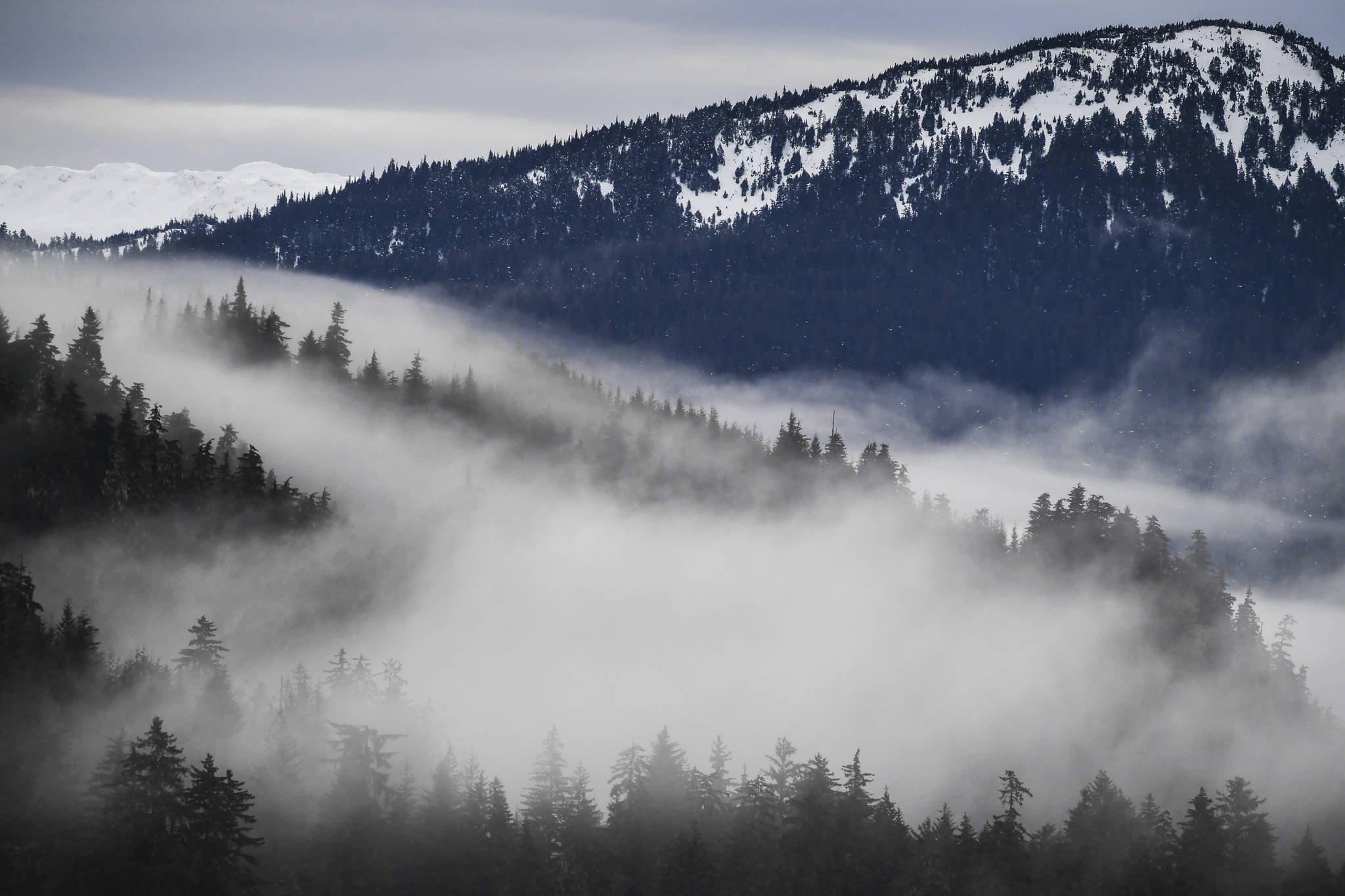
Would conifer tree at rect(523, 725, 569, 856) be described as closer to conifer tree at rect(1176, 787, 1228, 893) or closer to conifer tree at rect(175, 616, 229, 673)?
conifer tree at rect(175, 616, 229, 673)

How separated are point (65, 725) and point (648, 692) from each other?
9102cm

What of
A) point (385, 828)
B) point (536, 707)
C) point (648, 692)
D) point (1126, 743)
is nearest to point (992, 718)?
point (1126, 743)

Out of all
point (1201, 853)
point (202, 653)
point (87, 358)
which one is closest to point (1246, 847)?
point (1201, 853)

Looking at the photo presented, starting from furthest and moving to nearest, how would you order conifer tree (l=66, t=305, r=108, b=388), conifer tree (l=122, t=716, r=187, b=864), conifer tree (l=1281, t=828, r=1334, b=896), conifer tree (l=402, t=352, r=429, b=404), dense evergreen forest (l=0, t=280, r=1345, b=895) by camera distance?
conifer tree (l=402, t=352, r=429, b=404), conifer tree (l=66, t=305, r=108, b=388), conifer tree (l=1281, t=828, r=1334, b=896), dense evergreen forest (l=0, t=280, r=1345, b=895), conifer tree (l=122, t=716, r=187, b=864)

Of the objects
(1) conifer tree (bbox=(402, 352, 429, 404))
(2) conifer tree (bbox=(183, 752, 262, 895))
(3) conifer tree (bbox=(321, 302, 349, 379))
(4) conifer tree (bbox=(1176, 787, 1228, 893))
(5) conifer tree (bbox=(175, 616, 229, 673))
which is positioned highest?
(3) conifer tree (bbox=(321, 302, 349, 379))

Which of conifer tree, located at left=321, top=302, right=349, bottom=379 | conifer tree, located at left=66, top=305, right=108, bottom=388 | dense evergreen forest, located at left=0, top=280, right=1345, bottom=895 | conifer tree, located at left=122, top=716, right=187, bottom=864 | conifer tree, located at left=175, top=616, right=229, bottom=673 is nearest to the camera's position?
conifer tree, located at left=122, top=716, right=187, bottom=864

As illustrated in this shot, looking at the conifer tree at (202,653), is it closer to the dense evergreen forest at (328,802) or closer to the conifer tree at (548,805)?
the dense evergreen forest at (328,802)

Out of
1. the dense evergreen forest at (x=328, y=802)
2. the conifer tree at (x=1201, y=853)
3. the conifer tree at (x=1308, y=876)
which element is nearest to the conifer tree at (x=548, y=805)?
the dense evergreen forest at (x=328, y=802)

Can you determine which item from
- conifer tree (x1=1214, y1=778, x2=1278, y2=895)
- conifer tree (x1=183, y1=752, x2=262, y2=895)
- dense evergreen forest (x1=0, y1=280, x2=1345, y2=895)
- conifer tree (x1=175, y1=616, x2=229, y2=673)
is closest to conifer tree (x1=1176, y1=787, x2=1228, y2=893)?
dense evergreen forest (x1=0, y1=280, x2=1345, y2=895)

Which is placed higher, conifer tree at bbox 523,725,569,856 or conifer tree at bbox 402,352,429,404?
conifer tree at bbox 402,352,429,404

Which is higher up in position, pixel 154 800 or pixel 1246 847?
pixel 154 800

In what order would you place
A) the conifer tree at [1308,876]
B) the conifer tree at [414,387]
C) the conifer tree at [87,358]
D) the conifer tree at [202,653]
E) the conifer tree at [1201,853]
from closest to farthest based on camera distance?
the conifer tree at [1308,876] → the conifer tree at [1201,853] → the conifer tree at [202,653] → the conifer tree at [87,358] → the conifer tree at [414,387]

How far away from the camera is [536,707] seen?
16025 centimetres

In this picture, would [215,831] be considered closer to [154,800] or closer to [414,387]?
[154,800]
